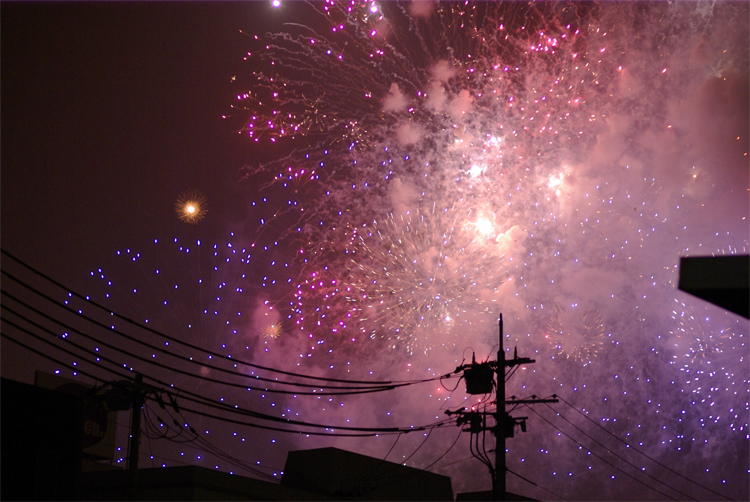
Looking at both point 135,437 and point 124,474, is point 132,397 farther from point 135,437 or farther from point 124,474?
point 124,474

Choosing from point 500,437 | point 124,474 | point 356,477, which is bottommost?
point 356,477

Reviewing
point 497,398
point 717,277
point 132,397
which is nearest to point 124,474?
point 132,397

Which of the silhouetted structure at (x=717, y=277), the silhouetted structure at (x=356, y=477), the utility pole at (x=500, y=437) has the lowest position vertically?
the silhouetted structure at (x=356, y=477)

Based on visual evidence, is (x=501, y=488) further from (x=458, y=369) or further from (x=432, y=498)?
(x=432, y=498)

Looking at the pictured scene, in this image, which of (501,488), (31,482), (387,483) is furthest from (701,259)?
(387,483)

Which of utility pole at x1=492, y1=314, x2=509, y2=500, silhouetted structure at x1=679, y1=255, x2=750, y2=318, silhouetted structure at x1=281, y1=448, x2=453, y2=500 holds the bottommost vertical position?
silhouetted structure at x1=281, y1=448, x2=453, y2=500

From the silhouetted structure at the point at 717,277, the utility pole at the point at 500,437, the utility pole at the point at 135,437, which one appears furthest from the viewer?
the utility pole at the point at 500,437

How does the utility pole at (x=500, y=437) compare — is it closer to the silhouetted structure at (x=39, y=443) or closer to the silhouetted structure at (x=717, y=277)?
the silhouetted structure at (x=39, y=443)

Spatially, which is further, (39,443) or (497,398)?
(497,398)

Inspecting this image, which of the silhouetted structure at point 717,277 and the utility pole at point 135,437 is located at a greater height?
the silhouetted structure at point 717,277

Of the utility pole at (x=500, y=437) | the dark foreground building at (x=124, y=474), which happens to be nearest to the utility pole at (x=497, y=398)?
the utility pole at (x=500, y=437)

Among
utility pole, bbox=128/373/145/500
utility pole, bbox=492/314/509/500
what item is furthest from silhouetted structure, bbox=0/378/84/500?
utility pole, bbox=492/314/509/500

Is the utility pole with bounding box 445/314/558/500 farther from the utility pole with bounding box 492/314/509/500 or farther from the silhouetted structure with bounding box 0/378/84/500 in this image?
the silhouetted structure with bounding box 0/378/84/500

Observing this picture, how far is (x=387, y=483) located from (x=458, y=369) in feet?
46.1
